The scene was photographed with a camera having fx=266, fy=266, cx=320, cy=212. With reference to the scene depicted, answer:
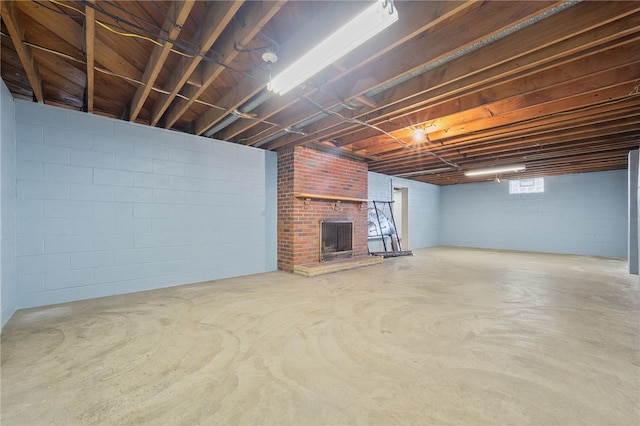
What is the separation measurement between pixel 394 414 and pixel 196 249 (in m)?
3.75

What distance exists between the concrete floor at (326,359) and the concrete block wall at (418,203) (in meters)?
4.74

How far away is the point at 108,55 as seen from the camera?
247 centimetres

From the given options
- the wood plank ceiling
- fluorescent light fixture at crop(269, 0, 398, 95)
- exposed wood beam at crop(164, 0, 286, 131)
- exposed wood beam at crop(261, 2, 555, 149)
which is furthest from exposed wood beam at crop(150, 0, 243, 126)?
exposed wood beam at crop(261, 2, 555, 149)

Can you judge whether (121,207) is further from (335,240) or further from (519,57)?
(519,57)

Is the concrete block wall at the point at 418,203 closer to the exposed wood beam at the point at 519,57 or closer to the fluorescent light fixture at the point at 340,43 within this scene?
the exposed wood beam at the point at 519,57

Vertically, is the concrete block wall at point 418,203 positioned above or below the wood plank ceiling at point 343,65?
below

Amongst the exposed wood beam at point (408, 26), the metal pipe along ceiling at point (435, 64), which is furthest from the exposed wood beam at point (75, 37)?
the exposed wood beam at point (408, 26)

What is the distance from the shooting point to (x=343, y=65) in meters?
2.35

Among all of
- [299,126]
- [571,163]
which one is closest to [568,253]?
[571,163]

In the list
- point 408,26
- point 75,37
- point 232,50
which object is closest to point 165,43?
point 232,50

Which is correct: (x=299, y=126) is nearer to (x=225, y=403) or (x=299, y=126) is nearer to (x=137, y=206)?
(x=137, y=206)

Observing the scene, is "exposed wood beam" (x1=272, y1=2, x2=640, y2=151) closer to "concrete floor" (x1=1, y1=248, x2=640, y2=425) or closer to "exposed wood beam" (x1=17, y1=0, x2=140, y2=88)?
"concrete floor" (x1=1, y1=248, x2=640, y2=425)

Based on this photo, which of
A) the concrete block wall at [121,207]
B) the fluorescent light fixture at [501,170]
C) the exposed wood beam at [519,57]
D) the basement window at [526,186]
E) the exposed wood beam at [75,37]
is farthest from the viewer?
the basement window at [526,186]

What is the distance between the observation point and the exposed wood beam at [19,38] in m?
1.78
